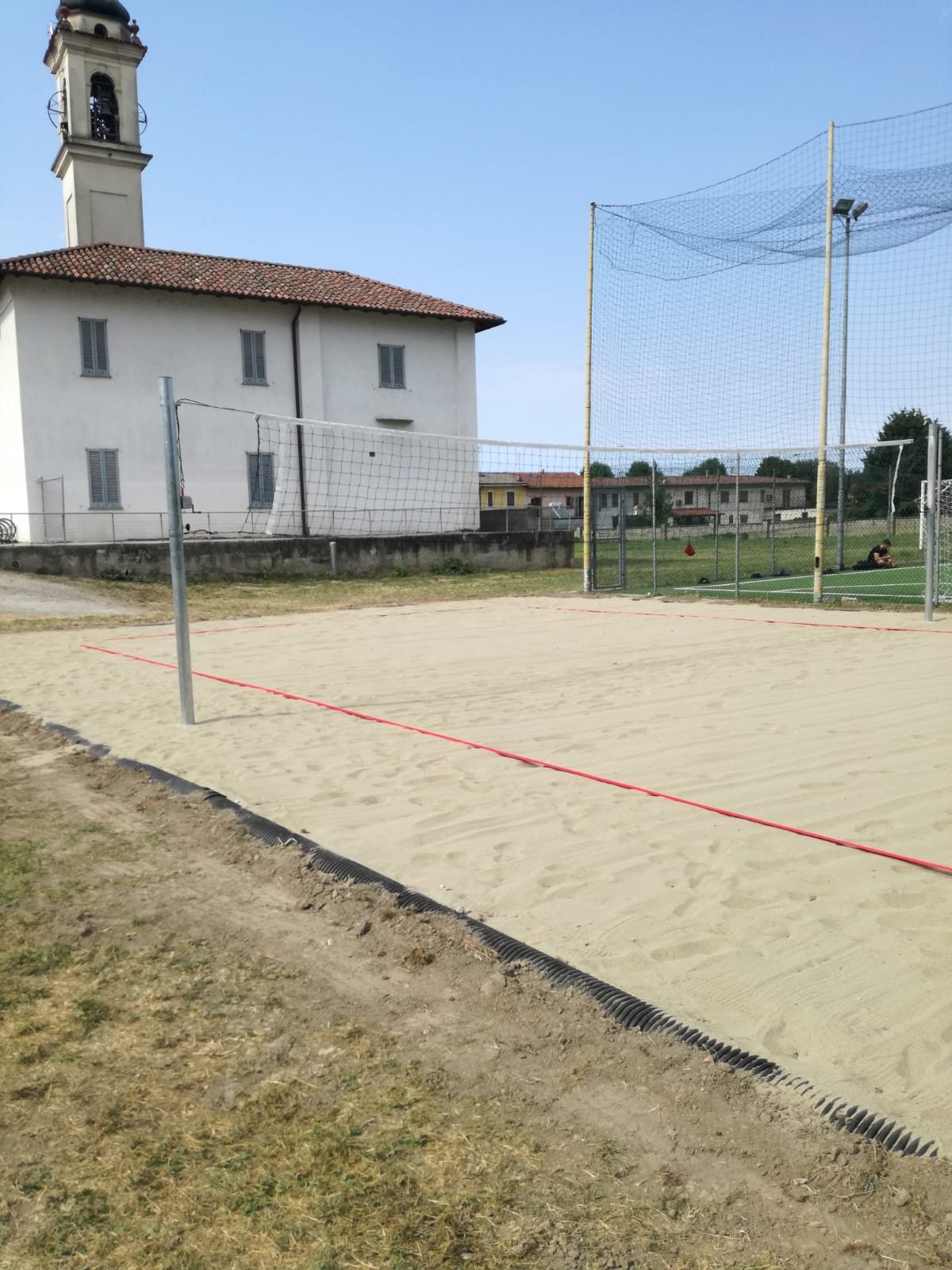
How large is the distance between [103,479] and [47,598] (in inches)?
275

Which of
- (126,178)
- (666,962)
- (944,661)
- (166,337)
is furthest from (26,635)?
(126,178)

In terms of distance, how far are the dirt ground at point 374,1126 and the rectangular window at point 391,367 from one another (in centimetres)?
2388

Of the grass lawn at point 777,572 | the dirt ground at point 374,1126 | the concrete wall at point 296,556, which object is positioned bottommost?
the dirt ground at point 374,1126

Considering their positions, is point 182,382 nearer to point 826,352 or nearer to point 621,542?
point 621,542

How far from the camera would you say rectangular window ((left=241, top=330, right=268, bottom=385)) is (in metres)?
23.8

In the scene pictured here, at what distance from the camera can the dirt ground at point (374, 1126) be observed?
1714mm

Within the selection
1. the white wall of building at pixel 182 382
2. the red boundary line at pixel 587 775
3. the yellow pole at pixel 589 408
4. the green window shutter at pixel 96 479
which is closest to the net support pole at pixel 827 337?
the yellow pole at pixel 589 408

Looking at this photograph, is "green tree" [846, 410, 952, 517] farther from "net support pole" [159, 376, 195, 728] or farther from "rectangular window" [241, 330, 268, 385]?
"net support pole" [159, 376, 195, 728]

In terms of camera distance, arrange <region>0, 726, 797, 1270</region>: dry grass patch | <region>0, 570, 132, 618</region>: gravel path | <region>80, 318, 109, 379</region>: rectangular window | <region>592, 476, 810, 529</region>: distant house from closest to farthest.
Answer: <region>0, 726, 797, 1270</region>: dry grass patch < <region>0, 570, 132, 618</region>: gravel path < <region>80, 318, 109, 379</region>: rectangular window < <region>592, 476, 810, 529</region>: distant house

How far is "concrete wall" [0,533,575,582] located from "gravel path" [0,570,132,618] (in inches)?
35.7

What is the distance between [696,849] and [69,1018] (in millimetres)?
2120

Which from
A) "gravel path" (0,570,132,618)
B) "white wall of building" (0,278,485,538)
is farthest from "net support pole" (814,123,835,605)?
"white wall of building" (0,278,485,538)

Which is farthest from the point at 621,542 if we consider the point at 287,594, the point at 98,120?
the point at 98,120

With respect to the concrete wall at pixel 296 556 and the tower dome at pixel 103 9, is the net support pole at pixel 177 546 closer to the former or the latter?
the concrete wall at pixel 296 556
